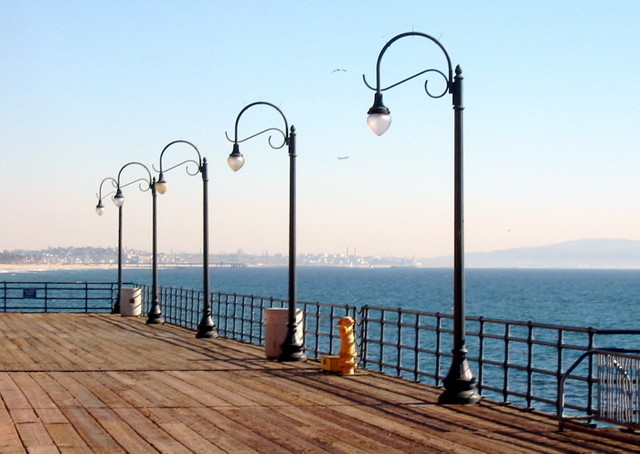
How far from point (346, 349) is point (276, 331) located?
10.0 ft

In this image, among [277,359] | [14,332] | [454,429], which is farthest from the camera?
[14,332]

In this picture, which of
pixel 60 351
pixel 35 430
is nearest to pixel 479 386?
pixel 35 430

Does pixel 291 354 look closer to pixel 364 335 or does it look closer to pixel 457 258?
pixel 364 335

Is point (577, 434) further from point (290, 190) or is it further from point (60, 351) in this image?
point (60, 351)

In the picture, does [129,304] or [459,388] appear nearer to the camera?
[459,388]

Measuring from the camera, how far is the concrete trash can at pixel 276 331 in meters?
18.1

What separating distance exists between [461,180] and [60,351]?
34.0 feet

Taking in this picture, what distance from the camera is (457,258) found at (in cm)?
1262

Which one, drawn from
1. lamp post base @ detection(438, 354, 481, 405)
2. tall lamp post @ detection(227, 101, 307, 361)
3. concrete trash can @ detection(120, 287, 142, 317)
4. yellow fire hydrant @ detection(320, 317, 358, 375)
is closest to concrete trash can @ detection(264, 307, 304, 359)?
tall lamp post @ detection(227, 101, 307, 361)

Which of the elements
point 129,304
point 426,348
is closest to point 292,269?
point 129,304

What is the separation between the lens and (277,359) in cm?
1798

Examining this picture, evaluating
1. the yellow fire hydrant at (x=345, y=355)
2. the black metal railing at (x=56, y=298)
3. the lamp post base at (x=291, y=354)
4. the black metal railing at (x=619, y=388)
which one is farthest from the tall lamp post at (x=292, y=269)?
the black metal railing at (x=56, y=298)

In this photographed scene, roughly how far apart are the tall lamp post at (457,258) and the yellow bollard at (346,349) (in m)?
2.93

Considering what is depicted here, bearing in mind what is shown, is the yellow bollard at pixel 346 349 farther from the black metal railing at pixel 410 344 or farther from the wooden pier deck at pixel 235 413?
the black metal railing at pixel 410 344
